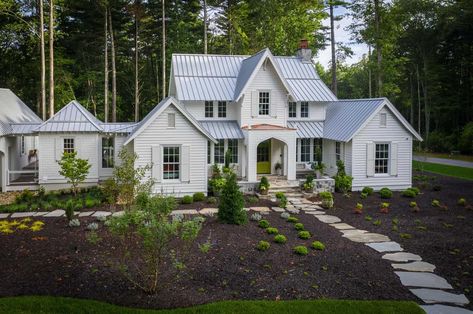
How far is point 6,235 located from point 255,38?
102 feet

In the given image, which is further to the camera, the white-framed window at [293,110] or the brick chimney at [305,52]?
the brick chimney at [305,52]

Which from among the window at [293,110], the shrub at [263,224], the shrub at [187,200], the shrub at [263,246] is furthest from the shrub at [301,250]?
the window at [293,110]

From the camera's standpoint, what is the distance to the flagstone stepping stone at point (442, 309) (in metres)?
8.94

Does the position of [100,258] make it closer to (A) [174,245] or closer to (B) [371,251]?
(A) [174,245]

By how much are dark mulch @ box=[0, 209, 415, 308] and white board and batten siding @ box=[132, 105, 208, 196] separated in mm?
7163

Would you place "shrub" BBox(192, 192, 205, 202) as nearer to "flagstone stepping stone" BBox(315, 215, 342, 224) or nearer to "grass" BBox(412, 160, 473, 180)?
"flagstone stepping stone" BBox(315, 215, 342, 224)

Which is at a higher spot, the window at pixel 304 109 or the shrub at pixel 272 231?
the window at pixel 304 109

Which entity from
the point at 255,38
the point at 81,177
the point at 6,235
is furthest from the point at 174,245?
the point at 255,38

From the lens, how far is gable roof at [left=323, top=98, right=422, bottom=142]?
928 inches

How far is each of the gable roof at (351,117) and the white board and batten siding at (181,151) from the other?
8145mm

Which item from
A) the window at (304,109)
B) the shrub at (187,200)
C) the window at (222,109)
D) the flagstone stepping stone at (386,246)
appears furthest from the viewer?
the window at (304,109)

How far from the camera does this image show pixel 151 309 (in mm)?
8805

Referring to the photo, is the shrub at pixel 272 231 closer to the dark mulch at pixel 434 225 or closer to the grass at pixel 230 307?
the dark mulch at pixel 434 225

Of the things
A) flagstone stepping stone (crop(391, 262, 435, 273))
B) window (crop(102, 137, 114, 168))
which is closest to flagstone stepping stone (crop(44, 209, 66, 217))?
window (crop(102, 137, 114, 168))
